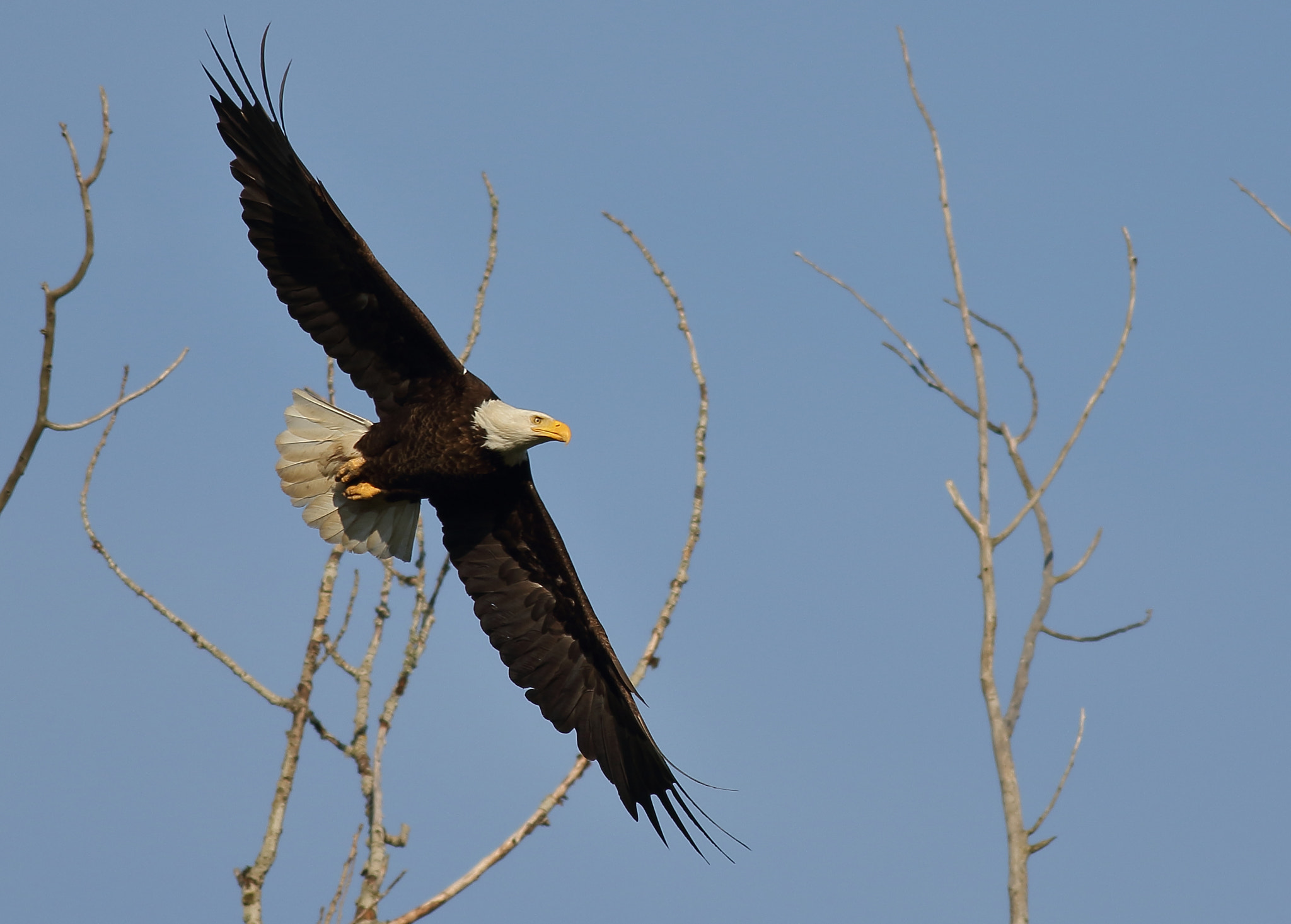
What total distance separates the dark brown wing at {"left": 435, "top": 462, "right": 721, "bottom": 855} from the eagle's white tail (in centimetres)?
29

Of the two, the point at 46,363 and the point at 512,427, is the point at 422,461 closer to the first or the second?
the point at 512,427

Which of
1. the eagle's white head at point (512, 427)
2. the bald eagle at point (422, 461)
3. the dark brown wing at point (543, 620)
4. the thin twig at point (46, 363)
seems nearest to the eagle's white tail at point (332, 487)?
the bald eagle at point (422, 461)

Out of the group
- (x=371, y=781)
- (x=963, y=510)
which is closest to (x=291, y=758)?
(x=371, y=781)

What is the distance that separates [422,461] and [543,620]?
1.19 metres

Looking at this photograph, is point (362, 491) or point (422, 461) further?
point (362, 491)

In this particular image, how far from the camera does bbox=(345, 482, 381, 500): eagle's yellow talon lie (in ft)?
21.5

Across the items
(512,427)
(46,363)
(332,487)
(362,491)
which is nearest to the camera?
(46,363)

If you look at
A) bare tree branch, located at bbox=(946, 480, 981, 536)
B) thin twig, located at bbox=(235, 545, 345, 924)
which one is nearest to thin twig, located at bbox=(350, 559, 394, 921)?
thin twig, located at bbox=(235, 545, 345, 924)

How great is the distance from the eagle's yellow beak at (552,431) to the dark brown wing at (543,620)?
585 millimetres

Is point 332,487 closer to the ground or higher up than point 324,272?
closer to the ground

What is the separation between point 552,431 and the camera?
6.03 meters

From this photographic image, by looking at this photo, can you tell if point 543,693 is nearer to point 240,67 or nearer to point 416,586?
point 416,586

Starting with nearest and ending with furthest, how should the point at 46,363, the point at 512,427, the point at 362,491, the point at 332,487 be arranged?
the point at 46,363 → the point at 512,427 → the point at 362,491 → the point at 332,487

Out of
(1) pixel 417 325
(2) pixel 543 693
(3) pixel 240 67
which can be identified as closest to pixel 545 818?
(2) pixel 543 693
